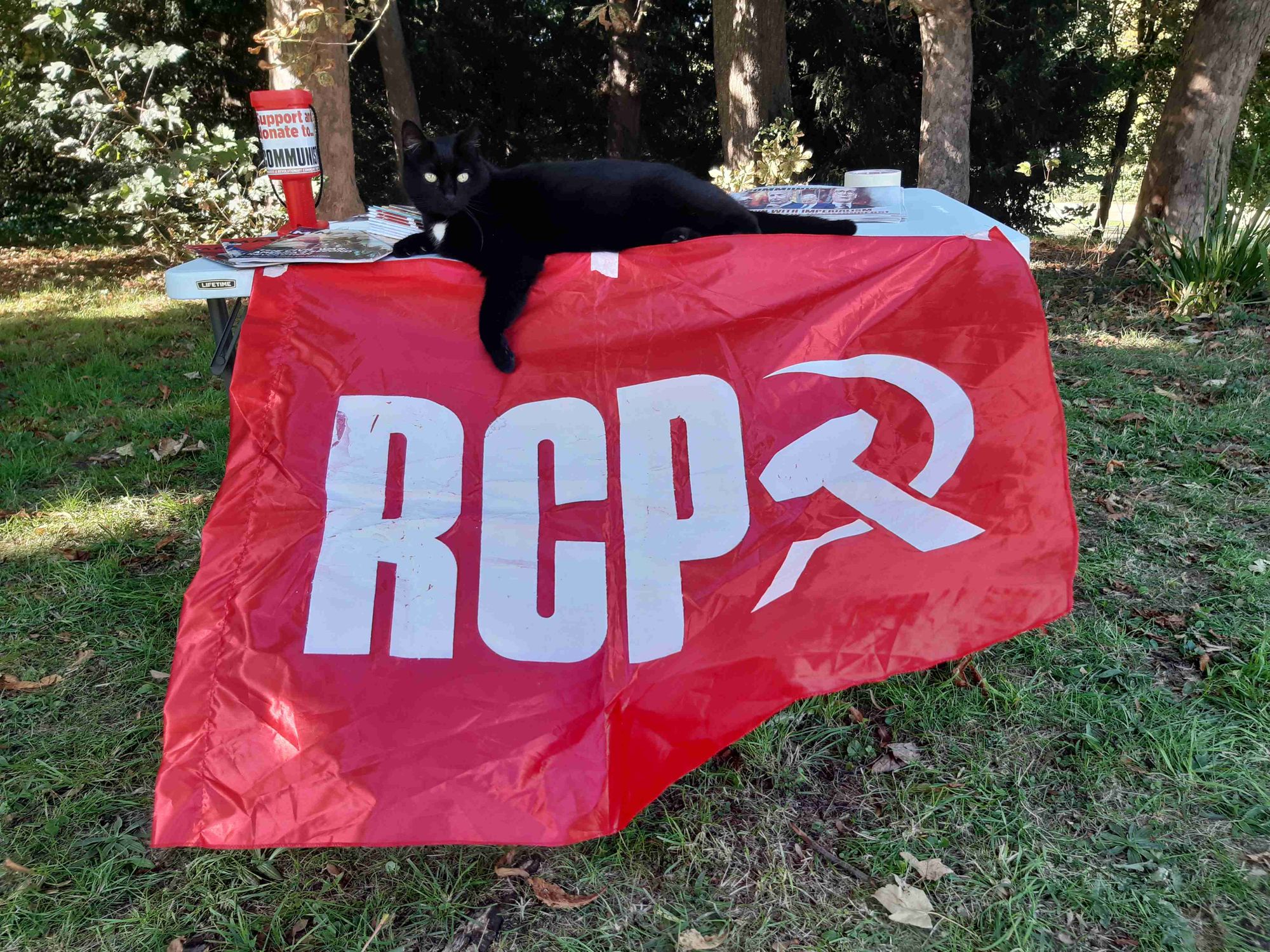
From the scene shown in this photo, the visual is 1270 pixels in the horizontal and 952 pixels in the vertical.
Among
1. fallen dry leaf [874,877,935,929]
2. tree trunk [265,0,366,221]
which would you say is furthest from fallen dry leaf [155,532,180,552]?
tree trunk [265,0,366,221]

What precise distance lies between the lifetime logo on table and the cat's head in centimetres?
56

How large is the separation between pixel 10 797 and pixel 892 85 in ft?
35.1

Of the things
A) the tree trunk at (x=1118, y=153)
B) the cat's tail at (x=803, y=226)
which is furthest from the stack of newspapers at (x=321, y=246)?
the tree trunk at (x=1118, y=153)

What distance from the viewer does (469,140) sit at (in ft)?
7.33

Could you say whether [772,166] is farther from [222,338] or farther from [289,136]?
[222,338]

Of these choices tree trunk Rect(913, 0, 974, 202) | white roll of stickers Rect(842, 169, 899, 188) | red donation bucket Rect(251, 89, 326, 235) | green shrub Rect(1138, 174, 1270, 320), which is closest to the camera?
red donation bucket Rect(251, 89, 326, 235)

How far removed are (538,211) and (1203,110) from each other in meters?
5.92

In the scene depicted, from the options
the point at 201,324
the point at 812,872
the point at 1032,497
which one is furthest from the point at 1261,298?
the point at 201,324

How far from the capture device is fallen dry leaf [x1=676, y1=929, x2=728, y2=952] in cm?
152

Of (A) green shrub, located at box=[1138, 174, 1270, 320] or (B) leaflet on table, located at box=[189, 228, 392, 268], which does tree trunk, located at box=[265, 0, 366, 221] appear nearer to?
(B) leaflet on table, located at box=[189, 228, 392, 268]

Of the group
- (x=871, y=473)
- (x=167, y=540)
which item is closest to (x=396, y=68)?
(x=167, y=540)

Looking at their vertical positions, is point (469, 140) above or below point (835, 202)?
above

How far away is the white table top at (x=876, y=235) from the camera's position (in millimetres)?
2092

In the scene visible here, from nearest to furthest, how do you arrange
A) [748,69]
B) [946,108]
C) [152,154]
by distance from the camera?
[946,108] → [152,154] → [748,69]
